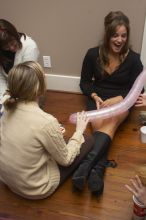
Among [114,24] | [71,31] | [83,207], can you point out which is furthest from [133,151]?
[71,31]

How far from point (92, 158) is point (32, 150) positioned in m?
0.49

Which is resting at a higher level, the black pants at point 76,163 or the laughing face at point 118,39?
the laughing face at point 118,39

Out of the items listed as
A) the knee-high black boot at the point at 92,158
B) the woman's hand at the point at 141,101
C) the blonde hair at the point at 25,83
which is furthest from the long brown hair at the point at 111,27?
the blonde hair at the point at 25,83

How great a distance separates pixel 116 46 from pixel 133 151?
0.76 m

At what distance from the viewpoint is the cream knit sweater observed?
1.35m

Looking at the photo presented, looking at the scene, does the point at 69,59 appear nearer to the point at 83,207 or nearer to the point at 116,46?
the point at 116,46

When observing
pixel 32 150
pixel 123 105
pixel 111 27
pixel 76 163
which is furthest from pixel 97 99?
pixel 32 150

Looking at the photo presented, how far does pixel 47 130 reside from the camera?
1359 millimetres

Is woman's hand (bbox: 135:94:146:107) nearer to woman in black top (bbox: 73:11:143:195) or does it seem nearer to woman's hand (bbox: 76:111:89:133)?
woman in black top (bbox: 73:11:143:195)

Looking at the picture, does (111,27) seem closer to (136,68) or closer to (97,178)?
(136,68)

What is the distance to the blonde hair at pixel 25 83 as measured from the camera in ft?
4.26

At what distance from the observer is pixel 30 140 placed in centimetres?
138

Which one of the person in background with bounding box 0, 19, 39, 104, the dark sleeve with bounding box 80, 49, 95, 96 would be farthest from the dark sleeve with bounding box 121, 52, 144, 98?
the person in background with bounding box 0, 19, 39, 104

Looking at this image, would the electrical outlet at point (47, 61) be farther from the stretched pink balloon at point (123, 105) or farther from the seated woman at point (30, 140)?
the seated woman at point (30, 140)
